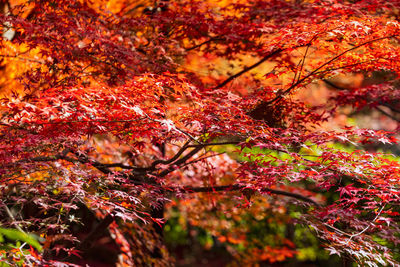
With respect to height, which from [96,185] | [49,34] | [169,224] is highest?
[49,34]

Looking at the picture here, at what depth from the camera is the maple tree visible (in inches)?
114

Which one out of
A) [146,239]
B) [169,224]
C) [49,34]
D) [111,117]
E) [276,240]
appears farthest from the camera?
[169,224]

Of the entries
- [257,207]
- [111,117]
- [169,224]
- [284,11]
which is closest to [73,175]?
[111,117]

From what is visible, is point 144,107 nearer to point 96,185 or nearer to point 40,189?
point 96,185

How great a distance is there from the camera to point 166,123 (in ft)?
8.21

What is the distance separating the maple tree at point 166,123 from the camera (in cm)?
290

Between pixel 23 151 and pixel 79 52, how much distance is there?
3.86 ft

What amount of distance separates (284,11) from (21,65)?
3.81 meters

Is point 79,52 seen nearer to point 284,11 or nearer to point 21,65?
point 21,65

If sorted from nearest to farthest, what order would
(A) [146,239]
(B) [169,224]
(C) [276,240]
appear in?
(A) [146,239] → (C) [276,240] → (B) [169,224]

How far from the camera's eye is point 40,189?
3342mm

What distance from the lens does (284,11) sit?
15.8 feet

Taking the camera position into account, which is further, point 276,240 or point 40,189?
point 276,240

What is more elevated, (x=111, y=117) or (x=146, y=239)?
(x=111, y=117)
